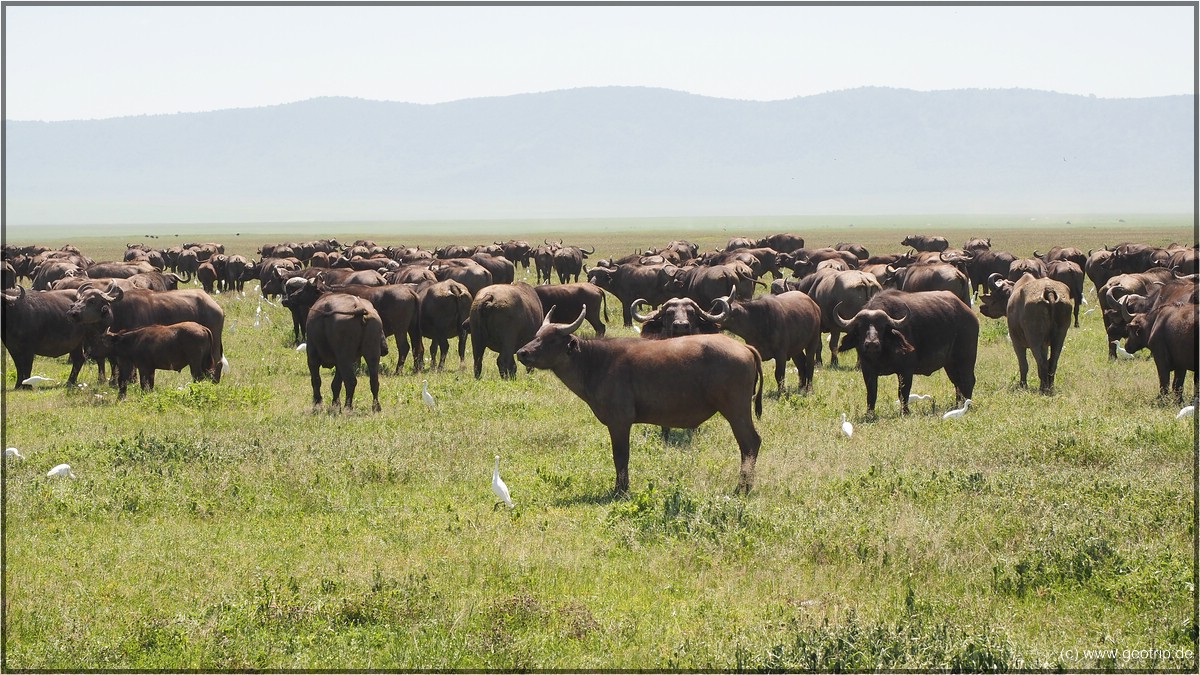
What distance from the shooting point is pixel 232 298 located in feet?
139

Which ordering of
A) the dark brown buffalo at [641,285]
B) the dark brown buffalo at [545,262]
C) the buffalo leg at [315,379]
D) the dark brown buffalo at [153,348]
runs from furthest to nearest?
the dark brown buffalo at [545,262], the dark brown buffalo at [641,285], the dark brown buffalo at [153,348], the buffalo leg at [315,379]

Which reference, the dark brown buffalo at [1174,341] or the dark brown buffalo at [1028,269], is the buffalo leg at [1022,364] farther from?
the dark brown buffalo at [1028,269]

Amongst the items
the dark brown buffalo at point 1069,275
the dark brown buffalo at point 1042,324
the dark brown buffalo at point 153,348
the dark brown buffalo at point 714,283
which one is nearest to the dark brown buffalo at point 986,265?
the dark brown buffalo at point 1069,275

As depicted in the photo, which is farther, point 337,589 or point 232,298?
point 232,298

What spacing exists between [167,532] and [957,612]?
6.83m

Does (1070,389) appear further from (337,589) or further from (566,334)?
(337,589)

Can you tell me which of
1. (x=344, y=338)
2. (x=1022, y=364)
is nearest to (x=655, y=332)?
(x=344, y=338)

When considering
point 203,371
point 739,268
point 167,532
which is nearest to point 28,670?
point 167,532

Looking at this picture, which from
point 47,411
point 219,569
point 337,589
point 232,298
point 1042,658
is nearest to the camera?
point 1042,658

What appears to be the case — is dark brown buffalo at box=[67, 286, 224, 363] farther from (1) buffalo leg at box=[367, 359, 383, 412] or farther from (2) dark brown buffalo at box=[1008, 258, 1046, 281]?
(2) dark brown buffalo at box=[1008, 258, 1046, 281]

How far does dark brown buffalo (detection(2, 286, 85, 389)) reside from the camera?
2047 centimetres

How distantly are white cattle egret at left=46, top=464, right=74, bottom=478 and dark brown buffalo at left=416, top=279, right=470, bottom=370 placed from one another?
414 inches

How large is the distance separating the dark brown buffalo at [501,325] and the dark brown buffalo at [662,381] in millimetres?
8794

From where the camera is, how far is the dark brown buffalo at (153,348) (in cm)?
1888
